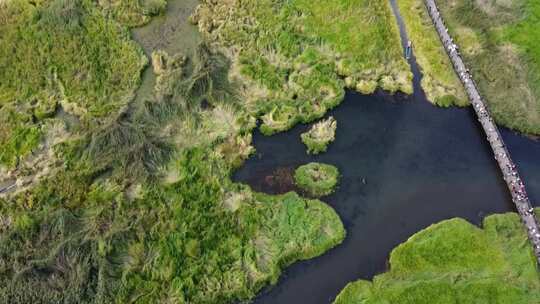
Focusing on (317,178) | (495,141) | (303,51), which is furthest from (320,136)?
(495,141)

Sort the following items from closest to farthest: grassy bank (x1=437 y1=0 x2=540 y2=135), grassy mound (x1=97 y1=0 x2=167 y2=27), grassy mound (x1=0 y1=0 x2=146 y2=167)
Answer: grassy mound (x1=0 y1=0 x2=146 y2=167) < grassy bank (x1=437 y1=0 x2=540 y2=135) < grassy mound (x1=97 y1=0 x2=167 y2=27)

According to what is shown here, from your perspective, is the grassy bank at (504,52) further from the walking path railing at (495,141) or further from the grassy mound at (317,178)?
the grassy mound at (317,178)

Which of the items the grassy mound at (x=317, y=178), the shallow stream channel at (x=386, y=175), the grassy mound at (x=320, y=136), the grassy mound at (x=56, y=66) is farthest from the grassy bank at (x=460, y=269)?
the grassy mound at (x=56, y=66)

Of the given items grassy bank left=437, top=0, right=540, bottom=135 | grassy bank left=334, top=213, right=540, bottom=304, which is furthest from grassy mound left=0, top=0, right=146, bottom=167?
grassy bank left=437, top=0, right=540, bottom=135

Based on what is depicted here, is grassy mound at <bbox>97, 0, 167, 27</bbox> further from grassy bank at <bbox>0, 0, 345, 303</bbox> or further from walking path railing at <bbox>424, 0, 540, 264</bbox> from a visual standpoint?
walking path railing at <bbox>424, 0, 540, 264</bbox>

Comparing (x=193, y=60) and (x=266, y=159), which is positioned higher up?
(x=193, y=60)

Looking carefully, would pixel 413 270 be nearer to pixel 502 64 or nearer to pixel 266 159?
pixel 266 159

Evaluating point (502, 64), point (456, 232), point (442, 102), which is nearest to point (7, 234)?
point (456, 232)
